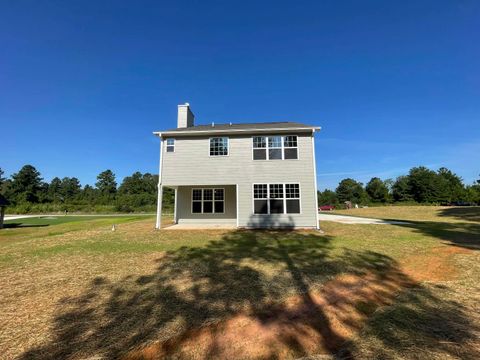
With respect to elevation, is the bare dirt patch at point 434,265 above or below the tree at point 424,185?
below

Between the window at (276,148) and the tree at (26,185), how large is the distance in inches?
2449

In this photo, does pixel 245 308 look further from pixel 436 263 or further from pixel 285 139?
pixel 285 139

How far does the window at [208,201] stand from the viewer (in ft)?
54.5

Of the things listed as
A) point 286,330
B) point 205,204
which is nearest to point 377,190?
point 205,204

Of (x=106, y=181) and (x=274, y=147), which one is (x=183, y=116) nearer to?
(x=274, y=147)

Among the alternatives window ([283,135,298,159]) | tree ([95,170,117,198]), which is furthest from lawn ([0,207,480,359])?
tree ([95,170,117,198])

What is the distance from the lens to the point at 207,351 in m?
2.90

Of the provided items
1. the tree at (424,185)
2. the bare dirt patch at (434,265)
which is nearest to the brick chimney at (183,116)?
the bare dirt patch at (434,265)

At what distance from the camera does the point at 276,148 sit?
14367 mm

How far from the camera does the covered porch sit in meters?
16.5

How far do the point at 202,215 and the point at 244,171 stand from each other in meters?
4.59

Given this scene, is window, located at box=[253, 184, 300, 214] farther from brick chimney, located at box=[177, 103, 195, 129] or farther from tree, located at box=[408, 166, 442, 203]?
tree, located at box=[408, 166, 442, 203]

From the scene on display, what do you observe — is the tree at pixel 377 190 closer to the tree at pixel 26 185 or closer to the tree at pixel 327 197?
the tree at pixel 327 197

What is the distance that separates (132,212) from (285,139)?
1459 inches
